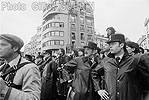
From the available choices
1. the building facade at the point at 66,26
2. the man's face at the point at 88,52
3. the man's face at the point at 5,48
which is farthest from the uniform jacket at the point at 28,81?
the building facade at the point at 66,26

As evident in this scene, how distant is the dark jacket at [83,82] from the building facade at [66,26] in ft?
152

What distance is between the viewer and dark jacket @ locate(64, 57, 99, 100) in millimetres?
4574

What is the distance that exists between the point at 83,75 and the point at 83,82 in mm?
175

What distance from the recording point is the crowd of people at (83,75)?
7.00ft

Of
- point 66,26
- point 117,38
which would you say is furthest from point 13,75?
point 66,26

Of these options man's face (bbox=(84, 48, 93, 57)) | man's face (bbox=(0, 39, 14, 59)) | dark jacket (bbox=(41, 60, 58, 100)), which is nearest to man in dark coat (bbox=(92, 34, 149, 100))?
man's face (bbox=(84, 48, 93, 57))

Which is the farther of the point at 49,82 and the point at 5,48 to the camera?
the point at 49,82

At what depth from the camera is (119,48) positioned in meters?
3.65

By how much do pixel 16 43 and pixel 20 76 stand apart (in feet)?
1.35

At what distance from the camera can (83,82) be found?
4.62 metres

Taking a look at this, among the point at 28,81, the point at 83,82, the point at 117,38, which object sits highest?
the point at 117,38

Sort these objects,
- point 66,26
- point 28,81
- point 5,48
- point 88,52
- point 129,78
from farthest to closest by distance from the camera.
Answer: point 66,26 < point 88,52 < point 129,78 < point 5,48 < point 28,81

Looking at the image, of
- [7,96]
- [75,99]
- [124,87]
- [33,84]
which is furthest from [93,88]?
[7,96]

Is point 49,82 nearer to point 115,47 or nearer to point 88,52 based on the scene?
point 88,52
